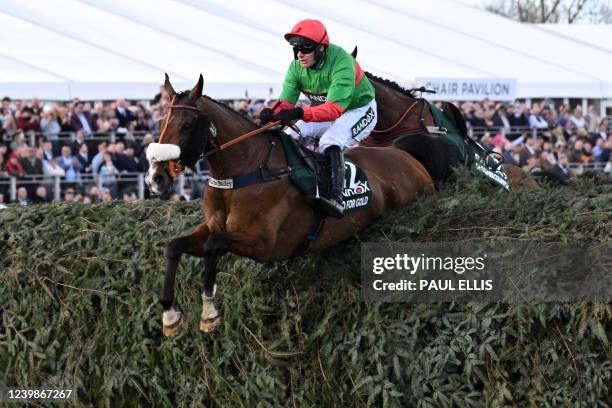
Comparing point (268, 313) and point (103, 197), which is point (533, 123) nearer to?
point (103, 197)

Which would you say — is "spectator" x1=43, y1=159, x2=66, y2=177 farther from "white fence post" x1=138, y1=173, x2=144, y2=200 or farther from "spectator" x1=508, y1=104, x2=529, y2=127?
"spectator" x1=508, y1=104, x2=529, y2=127

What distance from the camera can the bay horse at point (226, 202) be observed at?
24.2 feet

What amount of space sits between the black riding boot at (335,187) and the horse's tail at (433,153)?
4.99 feet

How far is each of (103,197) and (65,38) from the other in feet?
19.8

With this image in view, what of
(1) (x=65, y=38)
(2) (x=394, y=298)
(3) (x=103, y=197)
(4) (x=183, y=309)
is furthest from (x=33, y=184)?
(2) (x=394, y=298)

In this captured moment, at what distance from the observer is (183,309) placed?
27.9 feet

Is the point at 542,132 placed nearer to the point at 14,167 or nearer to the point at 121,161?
the point at 121,161

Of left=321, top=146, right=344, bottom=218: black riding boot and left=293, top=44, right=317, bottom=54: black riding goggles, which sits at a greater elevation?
left=293, top=44, right=317, bottom=54: black riding goggles

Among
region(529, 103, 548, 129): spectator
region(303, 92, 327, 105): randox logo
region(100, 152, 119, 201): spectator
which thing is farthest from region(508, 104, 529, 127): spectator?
region(303, 92, 327, 105): randox logo

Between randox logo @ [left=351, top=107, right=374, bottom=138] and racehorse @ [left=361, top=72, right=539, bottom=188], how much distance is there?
84 cm

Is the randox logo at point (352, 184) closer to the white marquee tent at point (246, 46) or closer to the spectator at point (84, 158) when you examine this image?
the spectator at point (84, 158)

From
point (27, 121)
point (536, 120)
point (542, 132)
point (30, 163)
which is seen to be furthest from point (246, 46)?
point (30, 163)

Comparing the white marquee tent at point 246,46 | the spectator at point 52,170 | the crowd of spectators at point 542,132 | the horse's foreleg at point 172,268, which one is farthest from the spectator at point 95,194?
the horse's foreleg at point 172,268

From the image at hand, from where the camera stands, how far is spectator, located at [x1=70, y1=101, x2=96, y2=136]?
18094mm
